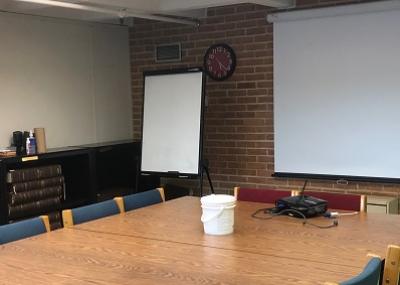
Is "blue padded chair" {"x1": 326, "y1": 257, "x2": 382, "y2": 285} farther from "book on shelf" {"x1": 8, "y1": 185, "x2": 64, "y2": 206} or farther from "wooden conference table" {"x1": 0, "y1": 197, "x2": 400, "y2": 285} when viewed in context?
"book on shelf" {"x1": 8, "y1": 185, "x2": 64, "y2": 206}

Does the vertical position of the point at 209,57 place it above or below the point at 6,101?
above

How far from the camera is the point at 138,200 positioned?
3.66 m

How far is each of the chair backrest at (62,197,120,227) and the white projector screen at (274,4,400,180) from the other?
210 centimetres

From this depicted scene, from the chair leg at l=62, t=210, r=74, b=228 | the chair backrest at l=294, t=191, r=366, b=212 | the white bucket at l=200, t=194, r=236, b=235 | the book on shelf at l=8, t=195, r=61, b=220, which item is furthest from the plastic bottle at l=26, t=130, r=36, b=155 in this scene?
the chair backrest at l=294, t=191, r=366, b=212

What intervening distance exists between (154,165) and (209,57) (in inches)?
48.6

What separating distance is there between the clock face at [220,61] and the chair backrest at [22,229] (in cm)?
282

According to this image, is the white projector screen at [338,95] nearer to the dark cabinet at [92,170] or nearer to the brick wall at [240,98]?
the brick wall at [240,98]

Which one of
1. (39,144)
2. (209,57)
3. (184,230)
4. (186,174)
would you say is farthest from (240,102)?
(184,230)

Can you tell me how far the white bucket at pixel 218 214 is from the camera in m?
2.67

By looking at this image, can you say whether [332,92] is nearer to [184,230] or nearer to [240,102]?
[240,102]

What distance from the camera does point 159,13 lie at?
16.4ft

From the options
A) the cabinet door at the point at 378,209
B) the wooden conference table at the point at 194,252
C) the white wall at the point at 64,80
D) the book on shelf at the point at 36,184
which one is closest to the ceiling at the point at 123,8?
the white wall at the point at 64,80

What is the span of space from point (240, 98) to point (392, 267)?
3303 mm

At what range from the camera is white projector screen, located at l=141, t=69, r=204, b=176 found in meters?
5.02
